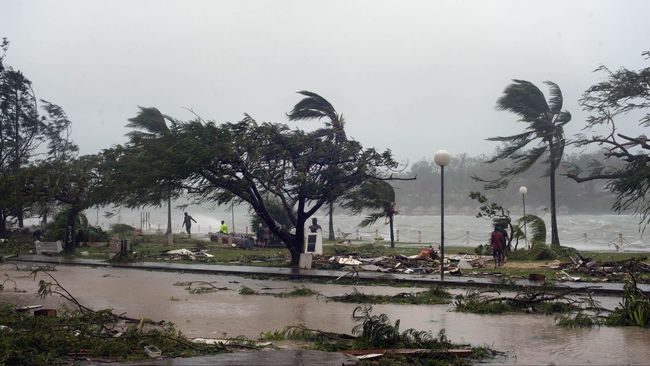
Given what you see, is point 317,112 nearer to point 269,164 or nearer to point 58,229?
point 269,164

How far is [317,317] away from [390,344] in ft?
10.8

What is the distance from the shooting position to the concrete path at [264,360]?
7.87 m

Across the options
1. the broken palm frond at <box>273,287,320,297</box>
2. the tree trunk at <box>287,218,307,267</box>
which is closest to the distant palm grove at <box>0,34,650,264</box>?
the tree trunk at <box>287,218,307,267</box>

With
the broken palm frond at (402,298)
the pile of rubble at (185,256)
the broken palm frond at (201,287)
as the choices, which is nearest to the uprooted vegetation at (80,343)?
the broken palm frond at (402,298)

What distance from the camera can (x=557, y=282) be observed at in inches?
688

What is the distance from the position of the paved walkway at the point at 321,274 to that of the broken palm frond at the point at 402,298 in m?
2.53

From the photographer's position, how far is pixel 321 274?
805 inches

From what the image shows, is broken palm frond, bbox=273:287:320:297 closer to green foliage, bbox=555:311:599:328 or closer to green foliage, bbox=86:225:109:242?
green foliage, bbox=555:311:599:328

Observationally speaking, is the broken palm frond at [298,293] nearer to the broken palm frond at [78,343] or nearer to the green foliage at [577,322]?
the broken palm frond at [78,343]

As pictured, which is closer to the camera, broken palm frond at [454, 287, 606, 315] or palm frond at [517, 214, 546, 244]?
broken palm frond at [454, 287, 606, 315]

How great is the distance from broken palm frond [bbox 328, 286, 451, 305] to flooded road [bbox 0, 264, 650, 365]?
0.43 metres

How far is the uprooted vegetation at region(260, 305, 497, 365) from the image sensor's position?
8422mm

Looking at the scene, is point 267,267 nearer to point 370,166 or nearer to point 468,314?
point 370,166

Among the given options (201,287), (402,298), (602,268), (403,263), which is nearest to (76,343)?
(402,298)
